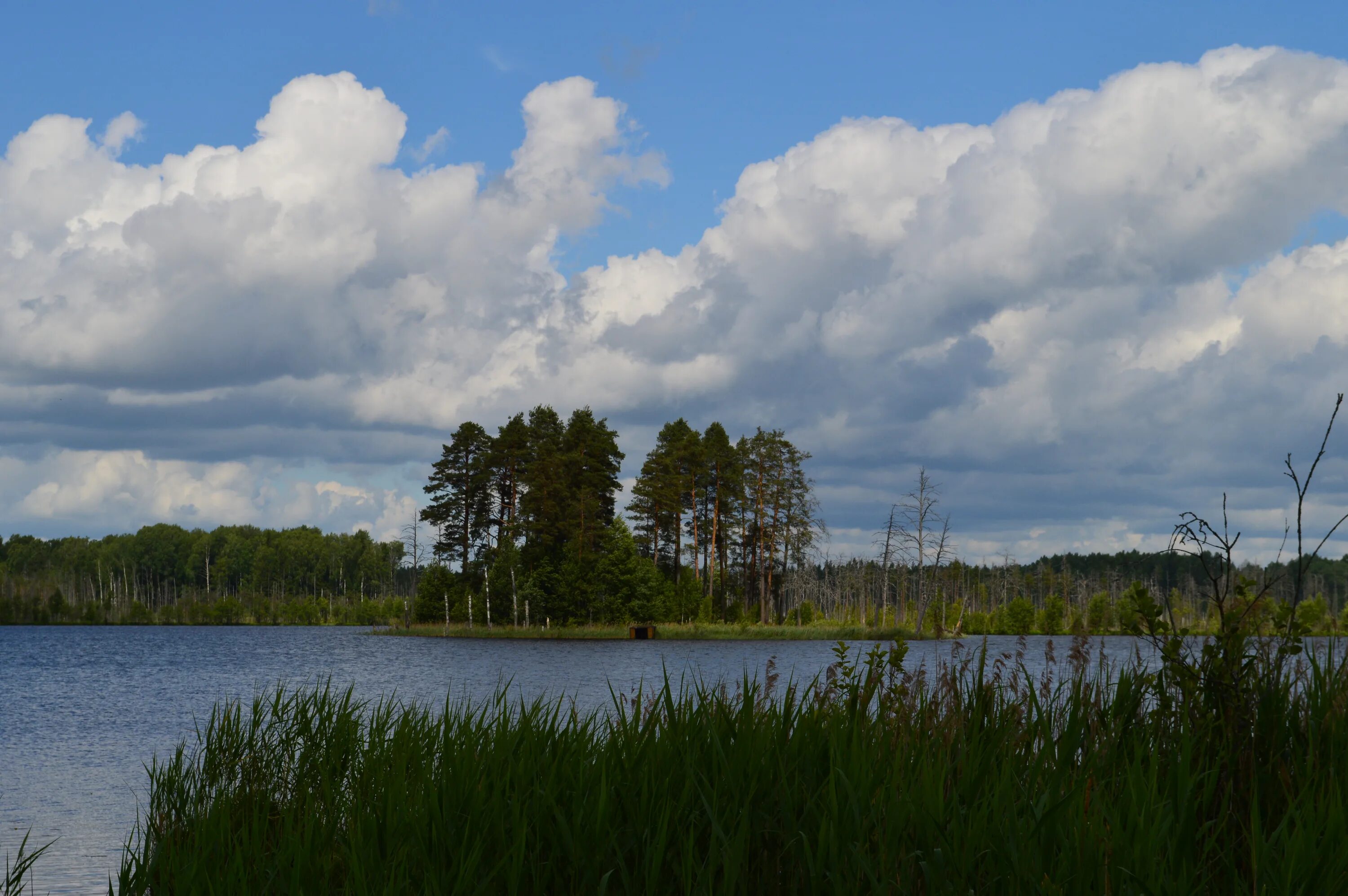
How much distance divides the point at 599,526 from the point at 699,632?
36.9 ft

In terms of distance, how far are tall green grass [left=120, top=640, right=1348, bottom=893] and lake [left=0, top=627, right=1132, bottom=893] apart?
0.77 meters

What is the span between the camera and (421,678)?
39812 mm

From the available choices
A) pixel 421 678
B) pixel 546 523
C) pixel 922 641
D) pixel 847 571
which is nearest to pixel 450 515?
pixel 546 523

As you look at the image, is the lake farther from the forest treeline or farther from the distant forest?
the forest treeline

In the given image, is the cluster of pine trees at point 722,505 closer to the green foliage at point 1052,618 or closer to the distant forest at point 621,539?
the distant forest at point 621,539

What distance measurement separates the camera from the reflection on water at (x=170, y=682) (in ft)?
46.8

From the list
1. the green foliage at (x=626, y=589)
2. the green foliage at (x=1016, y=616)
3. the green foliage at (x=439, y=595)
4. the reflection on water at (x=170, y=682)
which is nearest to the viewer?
the reflection on water at (x=170, y=682)

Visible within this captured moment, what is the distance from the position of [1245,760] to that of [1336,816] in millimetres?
1380

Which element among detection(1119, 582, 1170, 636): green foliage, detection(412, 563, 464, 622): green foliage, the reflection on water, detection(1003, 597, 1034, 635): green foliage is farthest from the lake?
detection(1003, 597, 1034, 635): green foliage

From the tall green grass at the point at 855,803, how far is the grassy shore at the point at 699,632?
66505 mm

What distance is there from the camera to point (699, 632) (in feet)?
250

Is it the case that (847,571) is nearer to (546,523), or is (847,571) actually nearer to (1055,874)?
(546,523)

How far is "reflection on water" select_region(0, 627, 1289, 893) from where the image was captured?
46.8 ft

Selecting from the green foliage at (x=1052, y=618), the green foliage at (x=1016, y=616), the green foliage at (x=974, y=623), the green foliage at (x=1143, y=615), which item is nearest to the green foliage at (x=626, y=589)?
the green foliage at (x=974, y=623)
